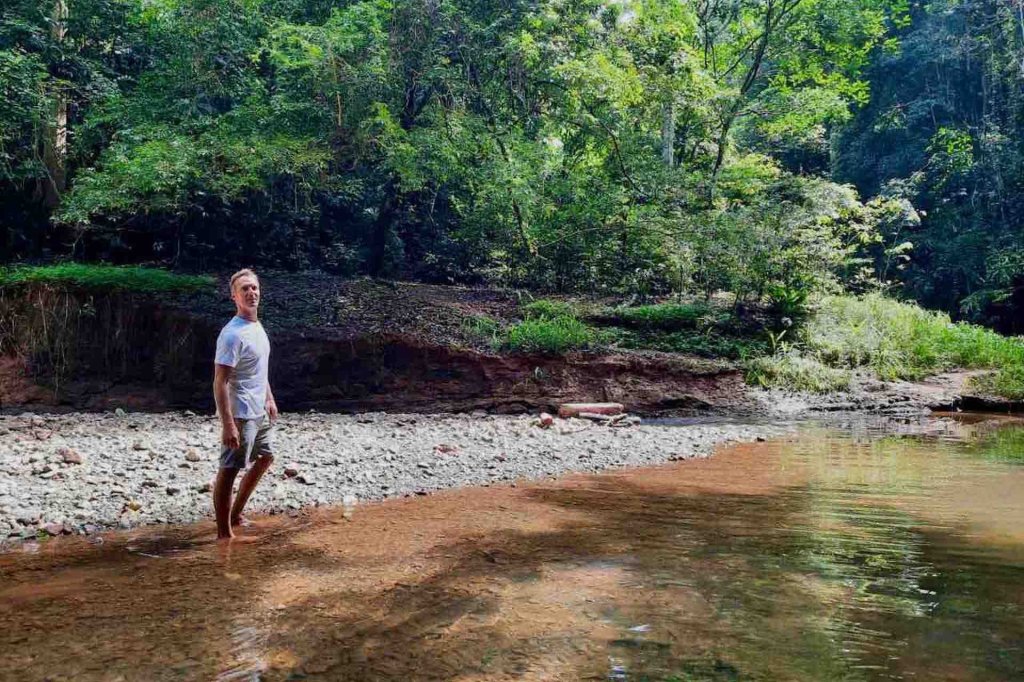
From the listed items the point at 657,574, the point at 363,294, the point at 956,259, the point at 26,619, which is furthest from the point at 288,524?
the point at 956,259

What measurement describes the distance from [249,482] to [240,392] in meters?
0.81

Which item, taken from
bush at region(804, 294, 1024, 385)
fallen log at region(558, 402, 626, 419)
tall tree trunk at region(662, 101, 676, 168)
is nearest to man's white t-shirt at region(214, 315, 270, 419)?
fallen log at region(558, 402, 626, 419)

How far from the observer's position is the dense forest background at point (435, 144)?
13445 mm

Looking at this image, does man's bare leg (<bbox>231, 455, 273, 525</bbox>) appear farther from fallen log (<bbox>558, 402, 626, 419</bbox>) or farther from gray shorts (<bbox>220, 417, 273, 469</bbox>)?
fallen log (<bbox>558, 402, 626, 419</bbox>)

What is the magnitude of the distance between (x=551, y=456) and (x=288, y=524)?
3.73 m

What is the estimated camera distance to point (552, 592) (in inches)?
151

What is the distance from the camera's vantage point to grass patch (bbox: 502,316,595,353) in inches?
505

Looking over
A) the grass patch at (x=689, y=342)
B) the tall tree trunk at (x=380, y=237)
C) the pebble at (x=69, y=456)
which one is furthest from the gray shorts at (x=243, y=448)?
the tall tree trunk at (x=380, y=237)

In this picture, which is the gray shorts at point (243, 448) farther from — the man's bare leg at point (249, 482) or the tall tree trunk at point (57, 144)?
the tall tree trunk at point (57, 144)

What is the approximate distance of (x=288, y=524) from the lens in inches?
215

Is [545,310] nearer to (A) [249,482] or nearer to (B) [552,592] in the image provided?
(A) [249,482]

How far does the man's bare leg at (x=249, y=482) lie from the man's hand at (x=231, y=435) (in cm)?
36

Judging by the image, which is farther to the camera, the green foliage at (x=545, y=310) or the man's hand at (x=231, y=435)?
the green foliage at (x=545, y=310)

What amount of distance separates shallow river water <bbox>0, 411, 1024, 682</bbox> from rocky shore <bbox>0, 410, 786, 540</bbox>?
0.57 meters
